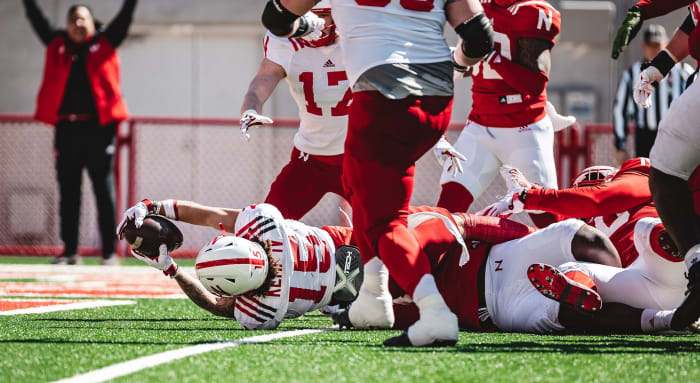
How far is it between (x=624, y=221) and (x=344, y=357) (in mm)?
1804

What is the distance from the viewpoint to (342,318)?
164 inches

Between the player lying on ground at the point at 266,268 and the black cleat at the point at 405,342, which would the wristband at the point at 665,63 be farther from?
→ the black cleat at the point at 405,342

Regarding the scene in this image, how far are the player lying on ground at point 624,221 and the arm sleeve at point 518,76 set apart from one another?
960 mm

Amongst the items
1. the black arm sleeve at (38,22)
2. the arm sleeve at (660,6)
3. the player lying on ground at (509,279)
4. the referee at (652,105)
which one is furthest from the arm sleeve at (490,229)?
the black arm sleeve at (38,22)

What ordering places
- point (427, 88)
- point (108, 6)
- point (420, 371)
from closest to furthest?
1. point (420, 371)
2. point (427, 88)
3. point (108, 6)

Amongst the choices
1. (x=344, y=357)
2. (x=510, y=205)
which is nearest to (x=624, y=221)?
(x=510, y=205)

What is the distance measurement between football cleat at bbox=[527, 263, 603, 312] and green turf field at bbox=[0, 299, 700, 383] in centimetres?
14

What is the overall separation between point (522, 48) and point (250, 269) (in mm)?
2338

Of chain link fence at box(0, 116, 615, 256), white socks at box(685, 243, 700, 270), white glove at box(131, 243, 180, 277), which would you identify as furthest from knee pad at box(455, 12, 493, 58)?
chain link fence at box(0, 116, 615, 256)

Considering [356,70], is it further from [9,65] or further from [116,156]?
[9,65]

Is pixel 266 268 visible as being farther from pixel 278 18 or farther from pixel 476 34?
pixel 476 34

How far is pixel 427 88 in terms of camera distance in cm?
352

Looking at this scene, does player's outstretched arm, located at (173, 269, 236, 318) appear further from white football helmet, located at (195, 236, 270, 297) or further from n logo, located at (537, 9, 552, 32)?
n logo, located at (537, 9, 552, 32)

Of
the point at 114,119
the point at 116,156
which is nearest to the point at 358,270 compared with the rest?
the point at 114,119
